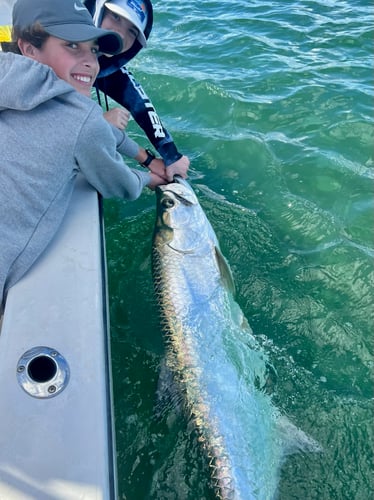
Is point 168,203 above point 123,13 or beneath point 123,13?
beneath

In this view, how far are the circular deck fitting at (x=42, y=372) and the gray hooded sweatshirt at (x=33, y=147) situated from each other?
47cm

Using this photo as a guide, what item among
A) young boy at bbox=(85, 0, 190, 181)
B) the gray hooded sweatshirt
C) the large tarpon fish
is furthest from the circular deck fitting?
young boy at bbox=(85, 0, 190, 181)

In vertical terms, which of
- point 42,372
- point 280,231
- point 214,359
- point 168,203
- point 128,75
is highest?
point 128,75

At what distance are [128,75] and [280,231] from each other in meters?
1.88

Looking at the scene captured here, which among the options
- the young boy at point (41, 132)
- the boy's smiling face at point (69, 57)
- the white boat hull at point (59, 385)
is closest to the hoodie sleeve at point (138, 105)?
the boy's smiling face at point (69, 57)

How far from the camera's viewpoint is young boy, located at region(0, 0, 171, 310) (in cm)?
215

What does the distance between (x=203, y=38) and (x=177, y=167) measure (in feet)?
14.0

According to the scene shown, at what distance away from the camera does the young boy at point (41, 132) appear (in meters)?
2.15

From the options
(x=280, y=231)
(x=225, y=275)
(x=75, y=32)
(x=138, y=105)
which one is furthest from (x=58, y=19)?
(x=280, y=231)

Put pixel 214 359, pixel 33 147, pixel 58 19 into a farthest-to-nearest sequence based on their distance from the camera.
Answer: pixel 214 359 < pixel 58 19 < pixel 33 147

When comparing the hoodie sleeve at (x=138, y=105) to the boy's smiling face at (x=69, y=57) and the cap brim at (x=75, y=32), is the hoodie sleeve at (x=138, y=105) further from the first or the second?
the cap brim at (x=75, y=32)

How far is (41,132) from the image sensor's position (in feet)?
7.20

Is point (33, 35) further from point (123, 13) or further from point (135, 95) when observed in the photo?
point (135, 95)

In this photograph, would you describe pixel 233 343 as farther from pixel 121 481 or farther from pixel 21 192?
pixel 21 192
